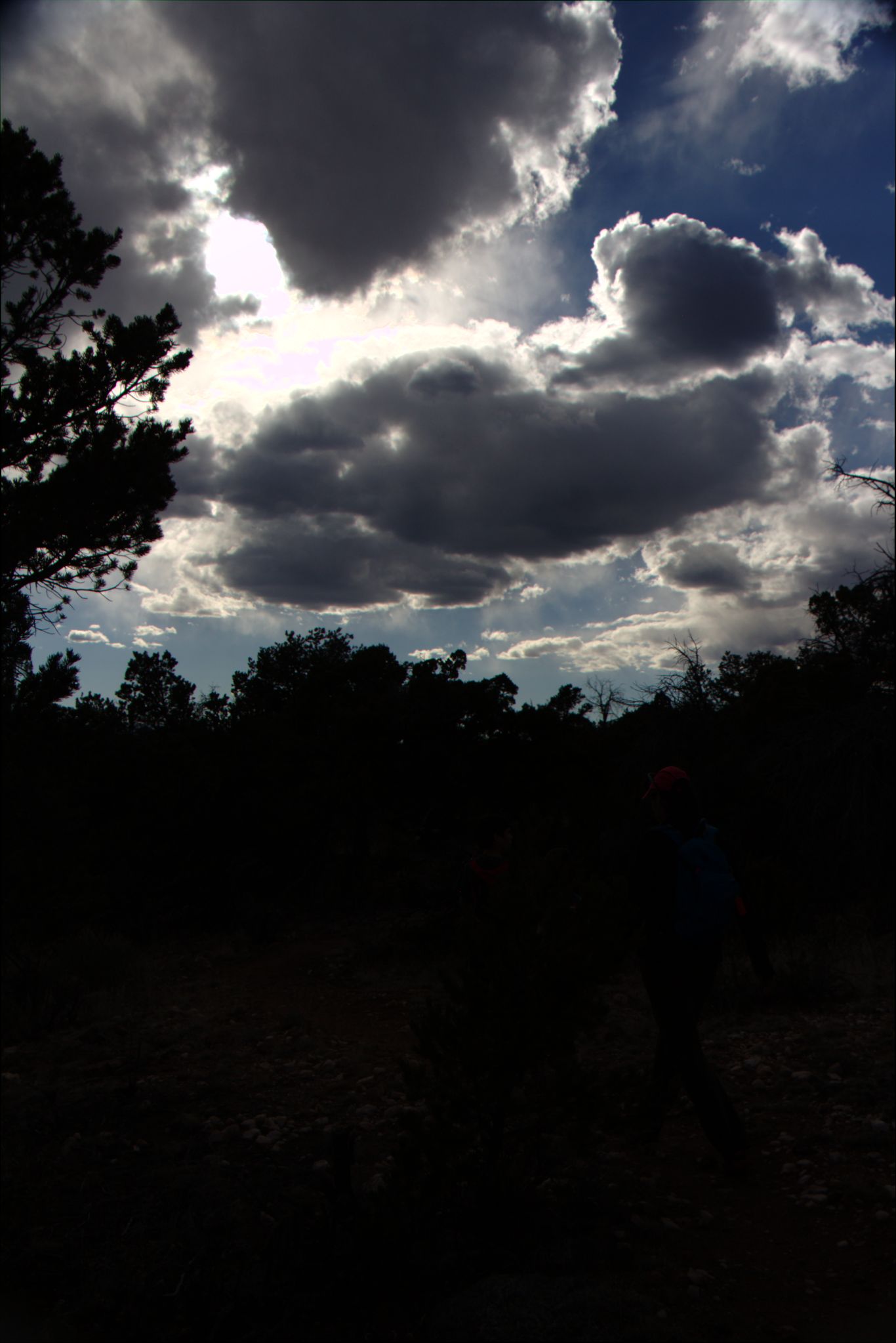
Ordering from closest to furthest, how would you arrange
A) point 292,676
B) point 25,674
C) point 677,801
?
point 677,801 < point 25,674 < point 292,676

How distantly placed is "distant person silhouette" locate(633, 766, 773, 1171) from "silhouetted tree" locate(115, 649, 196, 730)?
16.7 metres

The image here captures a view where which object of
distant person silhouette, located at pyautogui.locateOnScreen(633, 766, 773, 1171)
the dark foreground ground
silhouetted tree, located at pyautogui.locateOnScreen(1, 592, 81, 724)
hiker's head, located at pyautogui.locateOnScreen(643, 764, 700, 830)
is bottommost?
the dark foreground ground

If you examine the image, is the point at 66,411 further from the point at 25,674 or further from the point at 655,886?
the point at 655,886

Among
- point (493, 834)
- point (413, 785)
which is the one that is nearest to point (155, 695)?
point (413, 785)

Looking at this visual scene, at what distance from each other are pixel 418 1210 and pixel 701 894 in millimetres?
1734

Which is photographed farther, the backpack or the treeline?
the treeline

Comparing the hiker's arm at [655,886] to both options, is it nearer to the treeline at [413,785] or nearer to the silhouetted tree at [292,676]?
the treeline at [413,785]

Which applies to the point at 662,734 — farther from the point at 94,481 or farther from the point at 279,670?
the point at 279,670

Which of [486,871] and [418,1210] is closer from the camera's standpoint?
[418,1210]

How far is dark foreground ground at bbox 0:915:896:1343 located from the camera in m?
3.04

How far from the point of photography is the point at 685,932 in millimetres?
4031

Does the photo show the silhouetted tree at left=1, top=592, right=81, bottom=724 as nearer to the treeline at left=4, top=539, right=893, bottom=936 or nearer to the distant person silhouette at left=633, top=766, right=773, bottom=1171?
the treeline at left=4, top=539, right=893, bottom=936

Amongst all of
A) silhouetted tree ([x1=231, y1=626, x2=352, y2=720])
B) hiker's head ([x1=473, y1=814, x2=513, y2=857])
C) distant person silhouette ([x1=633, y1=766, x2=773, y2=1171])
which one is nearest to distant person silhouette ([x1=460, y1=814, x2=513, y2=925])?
hiker's head ([x1=473, y1=814, x2=513, y2=857])

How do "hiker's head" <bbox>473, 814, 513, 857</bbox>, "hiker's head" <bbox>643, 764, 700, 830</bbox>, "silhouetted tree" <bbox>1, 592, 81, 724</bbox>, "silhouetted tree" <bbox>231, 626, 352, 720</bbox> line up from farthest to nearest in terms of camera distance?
"silhouetted tree" <bbox>231, 626, 352, 720</bbox> < "silhouetted tree" <bbox>1, 592, 81, 724</bbox> < "hiker's head" <bbox>473, 814, 513, 857</bbox> < "hiker's head" <bbox>643, 764, 700, 830</bbox>
